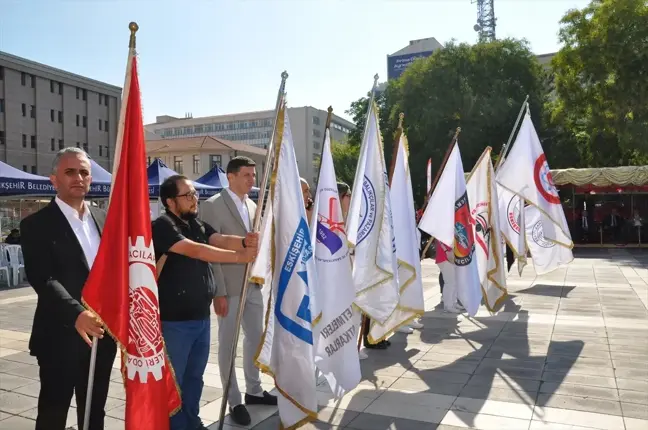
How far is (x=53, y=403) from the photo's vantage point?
296 cm

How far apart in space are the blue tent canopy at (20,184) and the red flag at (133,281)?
9947 mm

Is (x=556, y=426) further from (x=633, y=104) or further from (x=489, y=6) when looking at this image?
(x=489, y=6)

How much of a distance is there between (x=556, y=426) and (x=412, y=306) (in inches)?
93.8

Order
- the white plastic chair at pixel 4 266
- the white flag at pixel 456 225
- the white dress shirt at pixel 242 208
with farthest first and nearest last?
the white plastic chair at pixel 4 266 → the white flag at pixel 456 225 → the white dress shirt at pixel 242 208

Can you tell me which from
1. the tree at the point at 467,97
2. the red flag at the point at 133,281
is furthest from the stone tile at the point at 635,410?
the tree at the point at 467,97

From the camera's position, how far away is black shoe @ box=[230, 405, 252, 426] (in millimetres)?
Result: 4145

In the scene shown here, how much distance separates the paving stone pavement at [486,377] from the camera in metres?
4.26

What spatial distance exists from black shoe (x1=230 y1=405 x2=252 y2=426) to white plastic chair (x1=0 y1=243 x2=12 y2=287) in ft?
35.3

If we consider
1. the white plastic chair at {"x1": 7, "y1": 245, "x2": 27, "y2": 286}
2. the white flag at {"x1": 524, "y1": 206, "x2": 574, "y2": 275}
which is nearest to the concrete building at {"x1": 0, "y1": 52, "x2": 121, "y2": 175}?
the white plastic chair at {"x1": 7, "y1": 245, "x2": 27, "y2": 286}

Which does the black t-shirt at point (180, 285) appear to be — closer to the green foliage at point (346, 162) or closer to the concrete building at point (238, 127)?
the green foliage at point (346, 162)

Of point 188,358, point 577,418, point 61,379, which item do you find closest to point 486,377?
point 577,418

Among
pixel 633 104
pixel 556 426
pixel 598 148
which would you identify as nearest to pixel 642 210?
pixel 633 104

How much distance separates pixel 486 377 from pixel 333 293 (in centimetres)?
188

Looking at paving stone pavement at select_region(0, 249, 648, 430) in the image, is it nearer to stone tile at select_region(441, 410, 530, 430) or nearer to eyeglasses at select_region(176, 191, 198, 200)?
stone tile at select_region(441, 410, 530, 430)
